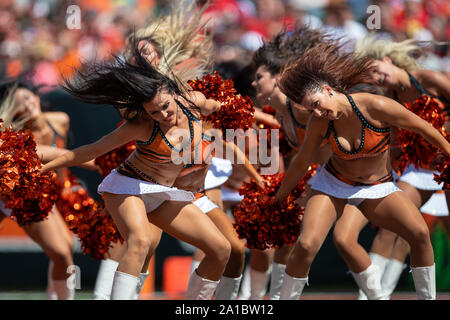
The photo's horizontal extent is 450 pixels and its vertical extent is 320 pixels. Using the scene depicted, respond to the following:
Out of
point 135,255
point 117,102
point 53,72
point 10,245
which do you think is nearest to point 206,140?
point 117,102

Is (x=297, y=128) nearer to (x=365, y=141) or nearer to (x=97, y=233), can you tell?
(x=365, y=141)

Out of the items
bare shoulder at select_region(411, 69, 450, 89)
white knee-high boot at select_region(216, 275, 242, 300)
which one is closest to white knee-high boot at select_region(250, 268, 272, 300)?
white knee-high boot at select_region(216, 275, 242, 300)

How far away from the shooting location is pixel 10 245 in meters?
7.57

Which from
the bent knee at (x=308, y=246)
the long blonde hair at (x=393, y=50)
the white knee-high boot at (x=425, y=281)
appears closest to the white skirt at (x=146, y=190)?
the bent knee at (x=308, y=246)

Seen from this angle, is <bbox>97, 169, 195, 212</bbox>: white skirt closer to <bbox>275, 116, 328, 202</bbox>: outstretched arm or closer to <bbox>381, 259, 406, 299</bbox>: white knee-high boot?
<bbox>275, 116, 328, 202</bbox>: outstretched arm

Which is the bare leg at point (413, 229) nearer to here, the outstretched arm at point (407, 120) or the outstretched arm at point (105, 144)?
the outstretched arm at point (407, 120)

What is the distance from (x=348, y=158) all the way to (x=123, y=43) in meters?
4.70

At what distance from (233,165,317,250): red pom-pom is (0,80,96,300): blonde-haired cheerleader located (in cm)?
119

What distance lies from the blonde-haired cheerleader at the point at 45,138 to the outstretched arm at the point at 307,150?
1.48m

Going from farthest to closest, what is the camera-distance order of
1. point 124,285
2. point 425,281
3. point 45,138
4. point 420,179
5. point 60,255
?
1. point 45,138
2. point 420,179
3. point 60,255
4. point 425,281
5. point 124,285

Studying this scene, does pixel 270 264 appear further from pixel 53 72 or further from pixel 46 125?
pixel 53 72

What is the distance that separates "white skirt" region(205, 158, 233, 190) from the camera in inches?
214

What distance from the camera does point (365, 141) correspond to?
4344 mm

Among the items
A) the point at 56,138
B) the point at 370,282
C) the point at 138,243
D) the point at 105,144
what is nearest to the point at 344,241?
the point at 370,282
